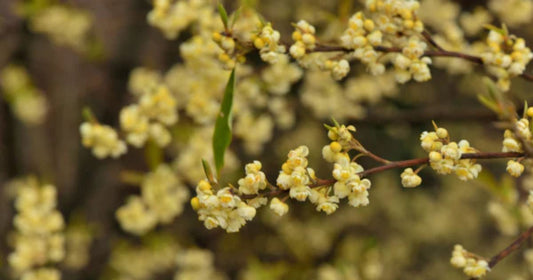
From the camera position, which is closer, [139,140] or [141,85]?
[139,140]

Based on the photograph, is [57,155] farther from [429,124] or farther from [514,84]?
[514,84]

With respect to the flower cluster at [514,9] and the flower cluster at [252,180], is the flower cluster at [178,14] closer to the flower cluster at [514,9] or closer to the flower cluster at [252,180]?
the flower cluster at [252,180]

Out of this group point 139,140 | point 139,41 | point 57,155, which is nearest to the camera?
point 139,140

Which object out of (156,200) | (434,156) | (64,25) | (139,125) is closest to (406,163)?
(434,156)

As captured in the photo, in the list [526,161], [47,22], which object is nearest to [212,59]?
[526,161]

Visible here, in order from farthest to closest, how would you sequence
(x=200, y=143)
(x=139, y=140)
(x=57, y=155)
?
(x=57, y=155)
(x=200, y=143)
(x=139, y=140)

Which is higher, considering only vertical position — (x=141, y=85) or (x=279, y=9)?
(x=279, y=9)

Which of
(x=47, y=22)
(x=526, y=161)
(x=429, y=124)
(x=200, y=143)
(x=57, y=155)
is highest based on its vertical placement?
(x=47, y=22)
